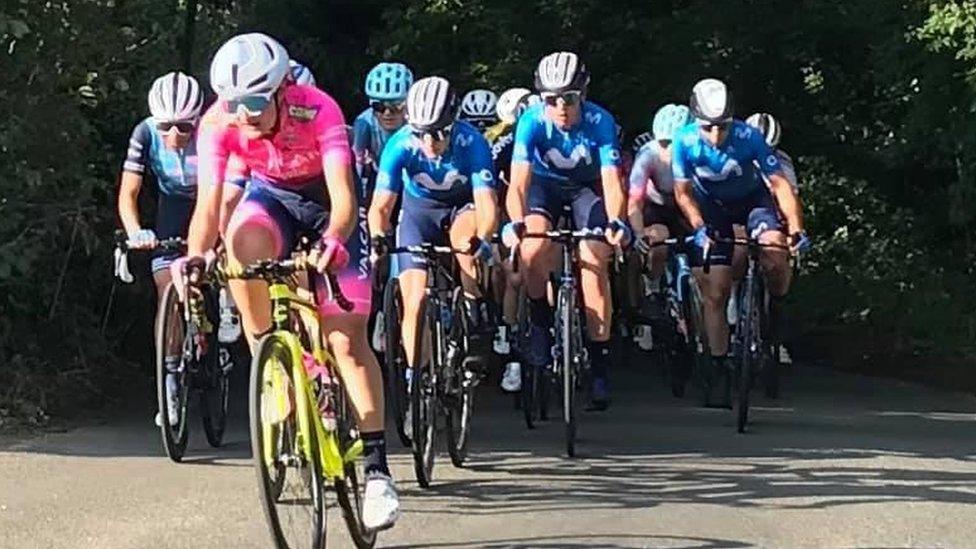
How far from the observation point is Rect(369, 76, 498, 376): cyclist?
813 centimetres

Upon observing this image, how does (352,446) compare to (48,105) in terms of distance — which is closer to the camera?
(352,446)

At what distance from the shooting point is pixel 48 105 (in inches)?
400

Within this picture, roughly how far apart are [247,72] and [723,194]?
548cm

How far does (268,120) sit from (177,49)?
6.51 metres

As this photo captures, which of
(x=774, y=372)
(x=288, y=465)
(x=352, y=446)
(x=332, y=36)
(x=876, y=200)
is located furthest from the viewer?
(x=876, y=200)

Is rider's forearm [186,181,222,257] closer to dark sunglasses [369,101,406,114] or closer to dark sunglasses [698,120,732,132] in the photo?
dark sunglasses [369,101,406,114]

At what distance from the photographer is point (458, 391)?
27.3 ft

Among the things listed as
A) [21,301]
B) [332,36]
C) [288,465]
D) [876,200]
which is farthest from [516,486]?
[876,200]

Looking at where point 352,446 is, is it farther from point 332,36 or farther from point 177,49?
point 332,36

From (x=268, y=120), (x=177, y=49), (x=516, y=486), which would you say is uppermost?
(x=177, y=49)

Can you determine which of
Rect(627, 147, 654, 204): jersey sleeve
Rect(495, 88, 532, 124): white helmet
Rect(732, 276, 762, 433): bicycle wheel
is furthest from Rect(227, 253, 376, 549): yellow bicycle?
Rect(495, 88, 532, 124): white helmet

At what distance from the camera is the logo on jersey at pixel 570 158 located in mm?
9695

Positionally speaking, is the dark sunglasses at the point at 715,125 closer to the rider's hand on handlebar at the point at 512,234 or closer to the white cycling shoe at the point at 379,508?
the rider's hand on handlebar at the point at 512,234

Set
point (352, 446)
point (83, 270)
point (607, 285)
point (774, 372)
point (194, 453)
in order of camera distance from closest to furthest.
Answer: point (352, 446) < point (194, 453) < point (607, 285) < point (83, 270) < point (774, 372)
